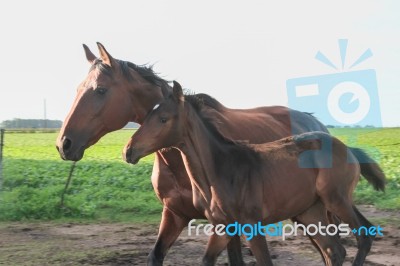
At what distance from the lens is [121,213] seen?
1159 centimetres

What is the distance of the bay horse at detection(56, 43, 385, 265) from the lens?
4.97 meters

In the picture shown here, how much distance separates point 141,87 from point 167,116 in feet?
2.93

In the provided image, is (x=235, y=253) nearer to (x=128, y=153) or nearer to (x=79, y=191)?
(x=128, y=153)

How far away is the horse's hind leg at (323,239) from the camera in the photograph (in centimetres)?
536

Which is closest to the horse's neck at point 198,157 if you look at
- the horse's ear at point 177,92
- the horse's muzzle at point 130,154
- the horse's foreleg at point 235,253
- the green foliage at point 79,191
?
the horse's ear at point 177,92

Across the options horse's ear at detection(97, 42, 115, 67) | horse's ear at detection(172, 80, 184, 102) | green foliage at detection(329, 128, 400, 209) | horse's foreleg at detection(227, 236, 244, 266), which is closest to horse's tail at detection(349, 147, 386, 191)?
green foliage at detection(329, 128, 400, 209)

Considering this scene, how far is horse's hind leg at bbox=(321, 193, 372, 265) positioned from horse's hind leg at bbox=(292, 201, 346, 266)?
155mm

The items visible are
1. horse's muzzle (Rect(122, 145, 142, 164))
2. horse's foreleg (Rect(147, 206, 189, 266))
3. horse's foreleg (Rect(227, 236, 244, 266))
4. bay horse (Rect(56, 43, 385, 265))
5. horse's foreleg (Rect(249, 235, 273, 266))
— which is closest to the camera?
horse's muzzle (Rect(122, 145, 142, 164))

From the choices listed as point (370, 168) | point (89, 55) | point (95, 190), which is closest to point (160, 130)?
point (89, 55)

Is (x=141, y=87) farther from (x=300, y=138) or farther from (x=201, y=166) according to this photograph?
(x=300, y=138)

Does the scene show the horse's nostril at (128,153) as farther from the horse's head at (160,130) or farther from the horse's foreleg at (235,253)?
the horse's foreleg at (235,253)

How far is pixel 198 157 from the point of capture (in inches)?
185

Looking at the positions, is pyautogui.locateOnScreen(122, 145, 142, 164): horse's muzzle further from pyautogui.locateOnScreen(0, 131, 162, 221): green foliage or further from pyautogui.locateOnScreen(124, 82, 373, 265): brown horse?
pyautogui.locateOnScreen(0, 131, 162, 221): green foliage

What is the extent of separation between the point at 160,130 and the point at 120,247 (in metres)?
3.73
